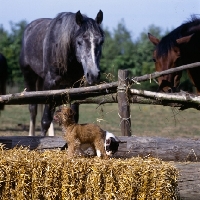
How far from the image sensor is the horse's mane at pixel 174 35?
9018 millimetres

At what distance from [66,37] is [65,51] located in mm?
235

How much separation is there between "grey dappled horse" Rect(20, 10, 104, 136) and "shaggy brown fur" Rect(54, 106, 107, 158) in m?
2.57

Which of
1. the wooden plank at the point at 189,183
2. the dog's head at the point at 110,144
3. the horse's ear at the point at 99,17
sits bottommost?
the wooden plank at the point at 189,183

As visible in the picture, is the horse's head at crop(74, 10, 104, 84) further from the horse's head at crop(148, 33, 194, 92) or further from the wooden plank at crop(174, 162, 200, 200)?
the wooden plank at crop(174, 162, 200, 200)

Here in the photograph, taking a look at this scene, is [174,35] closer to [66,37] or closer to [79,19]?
[79,19]

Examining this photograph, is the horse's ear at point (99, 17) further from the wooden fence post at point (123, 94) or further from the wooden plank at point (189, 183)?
the wooden plank at point (189, 183)

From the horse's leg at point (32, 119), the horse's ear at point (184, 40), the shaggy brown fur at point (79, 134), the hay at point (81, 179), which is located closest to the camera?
the hay at point (81, 179)

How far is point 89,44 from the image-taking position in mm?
9102

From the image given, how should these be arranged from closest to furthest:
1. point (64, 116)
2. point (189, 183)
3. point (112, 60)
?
point (189, 183)
point (64, 116)
point (112, 60)

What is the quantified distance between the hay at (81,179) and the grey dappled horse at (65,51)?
3261mm

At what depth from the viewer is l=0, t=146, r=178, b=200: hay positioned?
489 cm

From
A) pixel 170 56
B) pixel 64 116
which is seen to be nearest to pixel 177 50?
pixel 170 56

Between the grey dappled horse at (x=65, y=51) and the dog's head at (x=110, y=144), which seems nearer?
the dog's head at (x=110, y=144)

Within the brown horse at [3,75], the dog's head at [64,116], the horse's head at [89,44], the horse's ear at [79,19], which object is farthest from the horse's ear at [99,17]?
the brown horse at [3,75]
